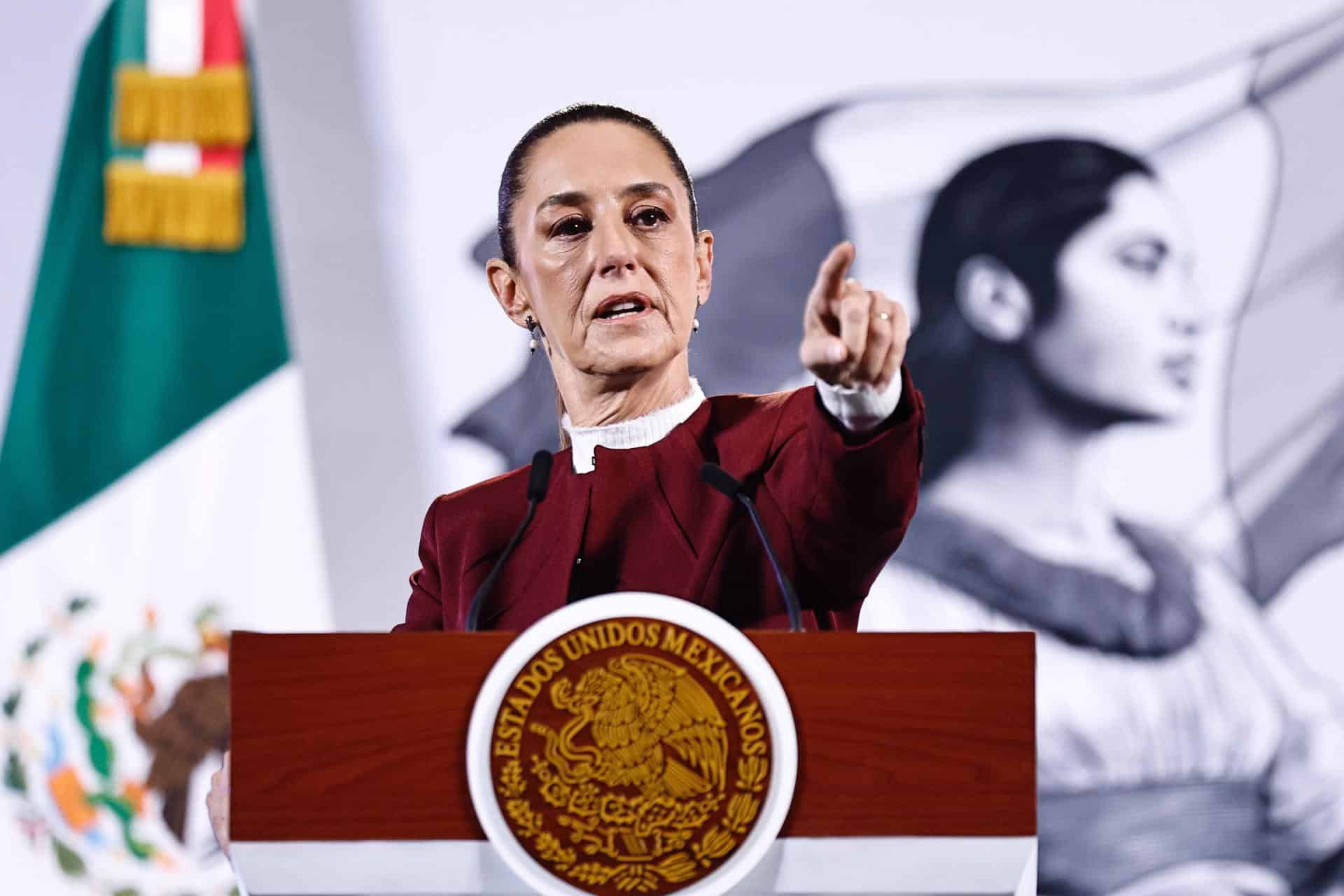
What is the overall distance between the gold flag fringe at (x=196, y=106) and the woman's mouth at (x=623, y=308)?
2194 mm

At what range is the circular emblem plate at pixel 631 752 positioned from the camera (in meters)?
1.19

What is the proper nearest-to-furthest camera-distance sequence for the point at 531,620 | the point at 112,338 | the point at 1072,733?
the point at 531,620, the point at 1072,733, the point at 112,338

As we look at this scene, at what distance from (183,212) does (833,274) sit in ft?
9.39

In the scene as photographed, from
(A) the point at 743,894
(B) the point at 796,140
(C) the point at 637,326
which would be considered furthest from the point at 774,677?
(B) the point at 796,140

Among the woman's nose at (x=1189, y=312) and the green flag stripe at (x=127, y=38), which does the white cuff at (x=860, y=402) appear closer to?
the woman's nose at (x=1189, y=312)

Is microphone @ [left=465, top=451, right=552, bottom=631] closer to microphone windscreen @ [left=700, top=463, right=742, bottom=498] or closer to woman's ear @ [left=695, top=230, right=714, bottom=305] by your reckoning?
microphone windscreen @ [left=700, top=463, right=742, bottom=498]

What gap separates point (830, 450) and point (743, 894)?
496 millimetres

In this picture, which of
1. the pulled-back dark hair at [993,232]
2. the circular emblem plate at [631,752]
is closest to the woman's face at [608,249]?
the circular emblem plate at [631,752]

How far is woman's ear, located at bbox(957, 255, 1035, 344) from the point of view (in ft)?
12.1

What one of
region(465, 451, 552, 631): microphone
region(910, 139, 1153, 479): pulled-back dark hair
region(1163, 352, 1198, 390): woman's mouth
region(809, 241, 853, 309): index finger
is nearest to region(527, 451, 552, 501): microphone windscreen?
region(465, 451, 552, 631): microphone

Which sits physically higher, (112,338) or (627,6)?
(627,6)

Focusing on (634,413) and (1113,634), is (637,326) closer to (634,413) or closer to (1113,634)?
(634,413)

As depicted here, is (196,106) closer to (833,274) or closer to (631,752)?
(833,274)

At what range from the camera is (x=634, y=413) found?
194cm
